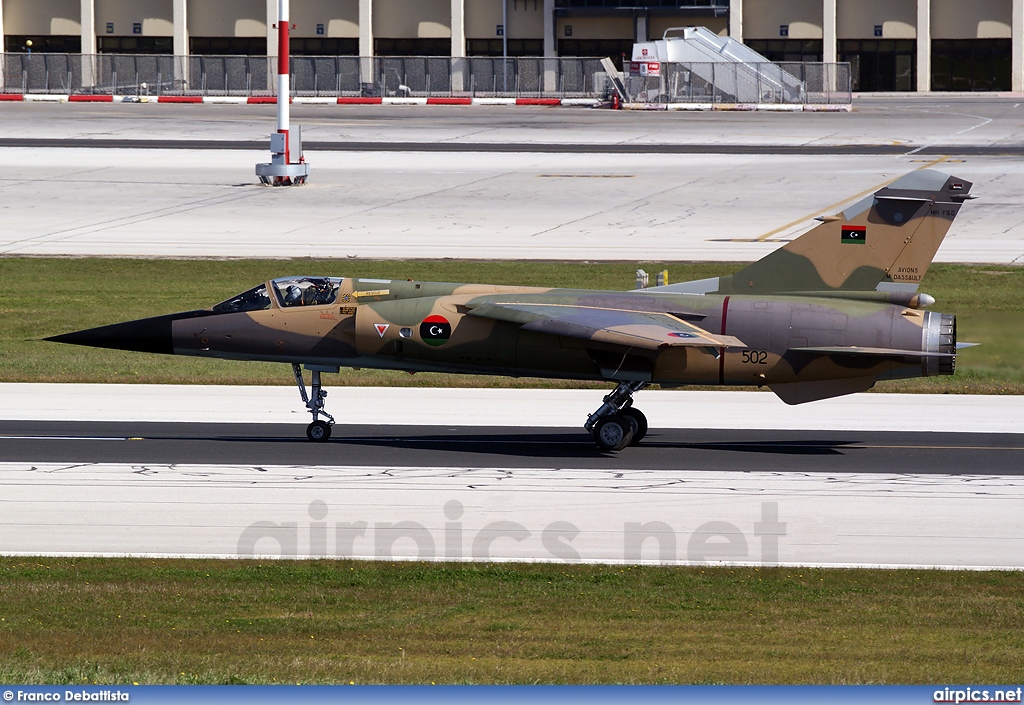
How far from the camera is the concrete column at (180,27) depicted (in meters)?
89.3

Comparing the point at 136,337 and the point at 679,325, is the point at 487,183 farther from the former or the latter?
the point at 679,325

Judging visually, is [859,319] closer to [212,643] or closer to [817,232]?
[817,232]

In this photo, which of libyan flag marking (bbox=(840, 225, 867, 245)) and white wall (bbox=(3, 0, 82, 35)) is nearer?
libyan flag marking (bbox=(840, 225, 867, 245))

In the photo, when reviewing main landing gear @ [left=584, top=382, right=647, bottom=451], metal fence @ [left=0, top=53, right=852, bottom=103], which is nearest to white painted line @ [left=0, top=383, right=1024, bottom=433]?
main landing gear @ [left=584, top=382, right=647, bottom=451]

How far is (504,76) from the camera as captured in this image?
83.2 meters

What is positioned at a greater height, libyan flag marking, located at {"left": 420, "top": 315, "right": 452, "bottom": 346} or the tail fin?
the tail fin

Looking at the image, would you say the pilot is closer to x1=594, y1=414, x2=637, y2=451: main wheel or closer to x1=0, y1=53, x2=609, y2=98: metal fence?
x1=594, y1=414, x2=637, y2=451: main wheel

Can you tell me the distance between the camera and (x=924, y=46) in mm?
87125

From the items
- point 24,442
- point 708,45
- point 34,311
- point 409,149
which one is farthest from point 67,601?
point 708,45

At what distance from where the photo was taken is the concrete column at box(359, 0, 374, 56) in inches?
3504

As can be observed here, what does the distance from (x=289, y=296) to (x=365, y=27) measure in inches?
2854

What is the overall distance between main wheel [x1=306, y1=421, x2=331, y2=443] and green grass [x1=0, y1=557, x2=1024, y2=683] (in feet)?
20.3

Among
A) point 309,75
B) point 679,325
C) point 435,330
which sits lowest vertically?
point 435,330

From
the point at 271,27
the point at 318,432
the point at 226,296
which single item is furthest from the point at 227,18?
the point at 318,432
